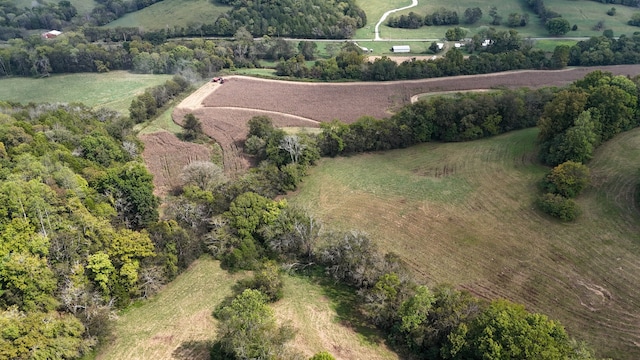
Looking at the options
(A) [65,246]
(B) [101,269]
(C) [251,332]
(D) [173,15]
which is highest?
(D) [173,15]

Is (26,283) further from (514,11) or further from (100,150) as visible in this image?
(514,11)

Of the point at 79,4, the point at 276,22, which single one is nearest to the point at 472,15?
the point at 276,22

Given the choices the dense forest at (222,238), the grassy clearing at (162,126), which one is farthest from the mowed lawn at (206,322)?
A: the grassy clearing at (162,126)

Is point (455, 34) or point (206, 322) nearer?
point (206, 322)

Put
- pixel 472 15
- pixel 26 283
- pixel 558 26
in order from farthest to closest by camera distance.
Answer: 1. pixel 472 15
2. pixel 558 26
3. pixel 26 283

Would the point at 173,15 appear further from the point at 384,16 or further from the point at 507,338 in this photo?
the point at 507,338

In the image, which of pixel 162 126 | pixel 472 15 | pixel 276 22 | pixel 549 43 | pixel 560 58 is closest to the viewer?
pixel 162 126

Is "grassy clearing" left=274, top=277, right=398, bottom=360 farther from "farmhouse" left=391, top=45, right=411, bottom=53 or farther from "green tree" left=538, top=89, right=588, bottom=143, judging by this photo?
"farmhouse" left=391, top=45, right=411, bottom=53

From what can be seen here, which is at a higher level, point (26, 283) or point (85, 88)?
point (85, 88)
